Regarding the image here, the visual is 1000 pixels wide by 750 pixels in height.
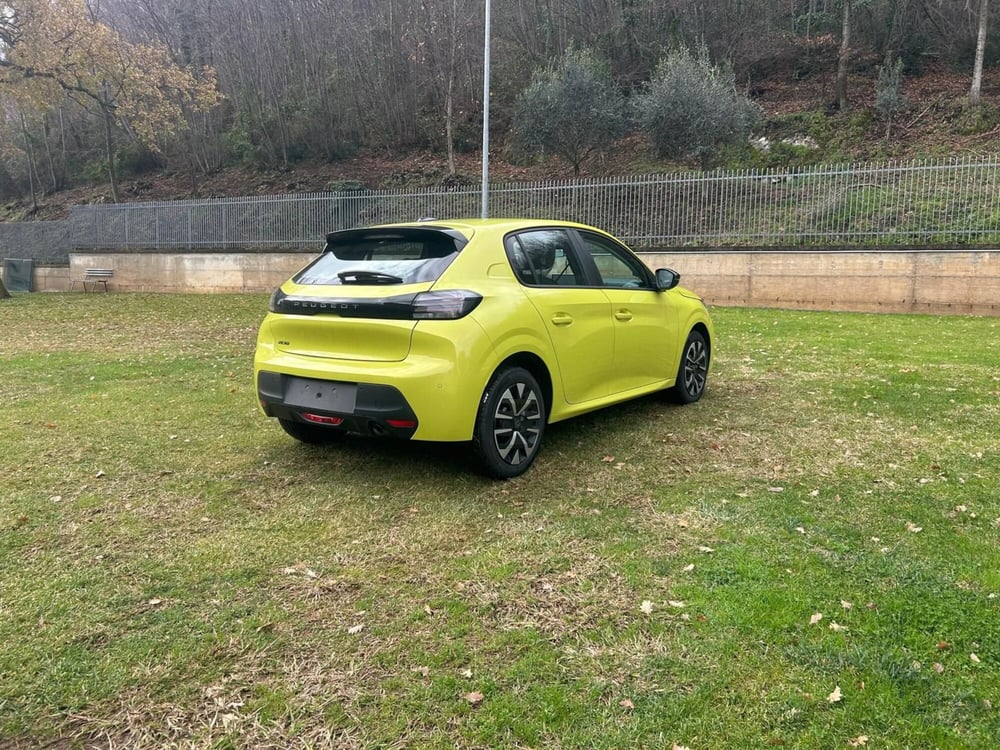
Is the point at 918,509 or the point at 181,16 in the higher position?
the point at 181,16

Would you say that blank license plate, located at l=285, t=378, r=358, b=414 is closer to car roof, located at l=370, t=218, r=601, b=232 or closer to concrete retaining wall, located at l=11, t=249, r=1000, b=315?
car roof, located at l=370, t=218, r=601, b=232

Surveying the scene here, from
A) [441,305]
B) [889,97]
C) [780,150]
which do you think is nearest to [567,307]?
[441,305]

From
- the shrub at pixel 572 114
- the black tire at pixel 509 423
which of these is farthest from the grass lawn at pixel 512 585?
the shrub at pixel 572 114

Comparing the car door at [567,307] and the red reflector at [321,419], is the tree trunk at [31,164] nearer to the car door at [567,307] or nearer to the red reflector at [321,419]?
the red reflector at [321,419]

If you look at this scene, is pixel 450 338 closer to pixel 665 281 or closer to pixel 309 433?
pixel 309 433

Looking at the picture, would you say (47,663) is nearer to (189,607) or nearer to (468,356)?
(189,607)

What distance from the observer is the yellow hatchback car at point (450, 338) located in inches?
157

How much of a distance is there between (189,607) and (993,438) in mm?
5330

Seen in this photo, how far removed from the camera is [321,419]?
4238 millimetres

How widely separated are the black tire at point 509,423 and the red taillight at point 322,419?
0.78 m

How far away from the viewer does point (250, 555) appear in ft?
11.2

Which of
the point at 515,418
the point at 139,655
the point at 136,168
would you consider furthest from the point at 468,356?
the point at 136,168

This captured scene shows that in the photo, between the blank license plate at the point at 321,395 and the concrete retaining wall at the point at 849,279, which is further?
the concrete retaining wall at the point at 849,279

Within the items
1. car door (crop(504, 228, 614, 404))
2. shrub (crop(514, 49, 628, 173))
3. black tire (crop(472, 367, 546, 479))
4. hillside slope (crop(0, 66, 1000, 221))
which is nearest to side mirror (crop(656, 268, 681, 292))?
car door (crop(504, 228, 614, 404))
